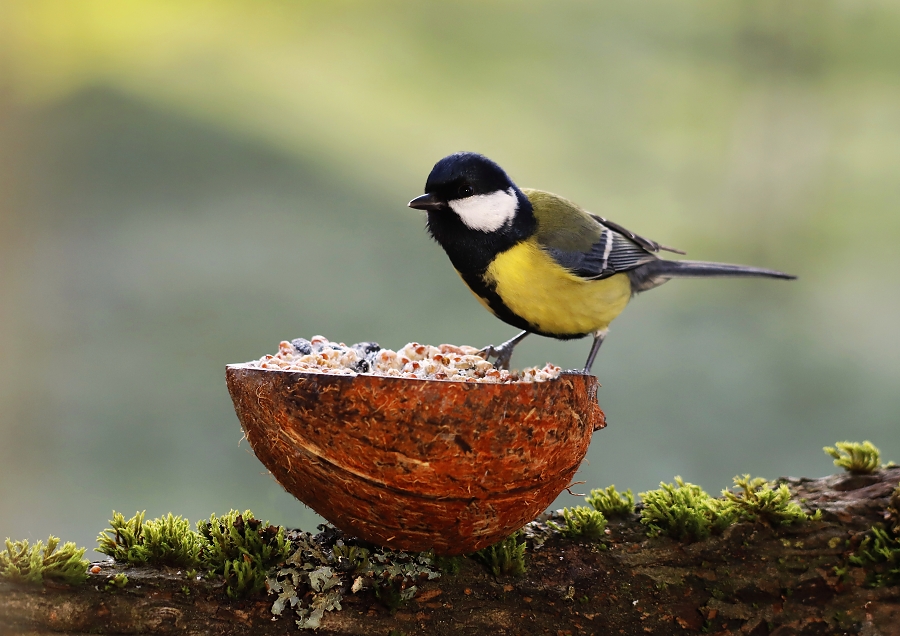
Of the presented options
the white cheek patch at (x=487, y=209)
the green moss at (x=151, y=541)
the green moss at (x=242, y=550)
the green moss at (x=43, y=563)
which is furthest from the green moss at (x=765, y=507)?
the green moss at (x=43, y=563)

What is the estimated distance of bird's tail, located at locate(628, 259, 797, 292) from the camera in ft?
5.95

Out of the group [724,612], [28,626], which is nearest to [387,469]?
[28,626]

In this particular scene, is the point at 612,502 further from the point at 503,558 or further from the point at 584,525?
the point at 503,558

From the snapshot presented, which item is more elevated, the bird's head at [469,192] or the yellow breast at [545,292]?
the bird's head at [469,192]

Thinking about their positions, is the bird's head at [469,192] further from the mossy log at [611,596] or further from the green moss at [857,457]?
the green moss at [857,457]

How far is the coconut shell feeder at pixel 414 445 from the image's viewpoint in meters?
1.00

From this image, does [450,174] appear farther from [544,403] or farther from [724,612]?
[724,612]

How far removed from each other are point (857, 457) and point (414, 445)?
1.08 meters

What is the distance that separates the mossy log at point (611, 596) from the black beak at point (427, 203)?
666 mm

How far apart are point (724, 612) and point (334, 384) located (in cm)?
85

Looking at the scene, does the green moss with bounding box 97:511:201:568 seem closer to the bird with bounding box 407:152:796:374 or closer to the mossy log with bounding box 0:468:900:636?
the mossy log with bounding box 0:468:900:636

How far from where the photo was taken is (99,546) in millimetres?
1191

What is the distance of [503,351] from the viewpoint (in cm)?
175

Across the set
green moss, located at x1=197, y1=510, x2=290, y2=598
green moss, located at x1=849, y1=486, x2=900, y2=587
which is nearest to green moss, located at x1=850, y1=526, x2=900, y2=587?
green moss, located at x1=849, y1=486, x2=900, y2=587
